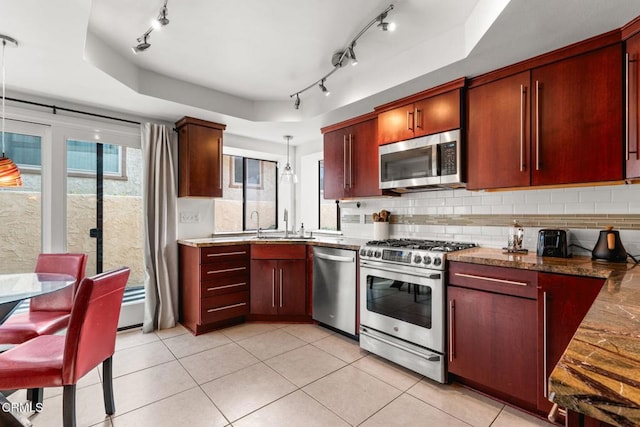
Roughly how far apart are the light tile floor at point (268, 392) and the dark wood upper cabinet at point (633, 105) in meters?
1.61

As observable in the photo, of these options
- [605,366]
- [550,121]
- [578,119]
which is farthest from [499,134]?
[605,366]

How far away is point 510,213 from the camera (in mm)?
2490

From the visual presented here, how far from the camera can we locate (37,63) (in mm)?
2225

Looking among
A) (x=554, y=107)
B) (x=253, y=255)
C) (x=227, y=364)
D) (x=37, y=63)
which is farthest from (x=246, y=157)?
(x=554, y=107)

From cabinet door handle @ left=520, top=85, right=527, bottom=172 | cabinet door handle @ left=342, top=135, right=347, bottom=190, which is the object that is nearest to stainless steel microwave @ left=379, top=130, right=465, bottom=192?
cabinet door handle @ left=520, top=85, right=527, bottom=172

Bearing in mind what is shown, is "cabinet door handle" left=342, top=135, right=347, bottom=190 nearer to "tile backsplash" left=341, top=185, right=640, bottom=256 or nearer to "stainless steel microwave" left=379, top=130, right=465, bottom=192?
"tile backsplash" left=341, top=185, right=640, bottom=256

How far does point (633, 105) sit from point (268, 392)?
2852mm

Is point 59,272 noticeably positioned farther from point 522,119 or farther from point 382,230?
point 522,119

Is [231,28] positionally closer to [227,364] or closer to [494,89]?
[494,89]

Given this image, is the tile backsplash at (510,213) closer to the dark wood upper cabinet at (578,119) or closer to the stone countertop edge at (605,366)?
the dark wood upper cabinet at (578,119)

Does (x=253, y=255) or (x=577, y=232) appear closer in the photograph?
(x=577, y=232)

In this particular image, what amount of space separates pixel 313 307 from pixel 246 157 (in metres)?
2.48

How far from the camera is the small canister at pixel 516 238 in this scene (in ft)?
7.72

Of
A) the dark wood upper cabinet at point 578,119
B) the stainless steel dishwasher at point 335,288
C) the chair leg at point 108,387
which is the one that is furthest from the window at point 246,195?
the dark wood upper cabinet at point 578,119
